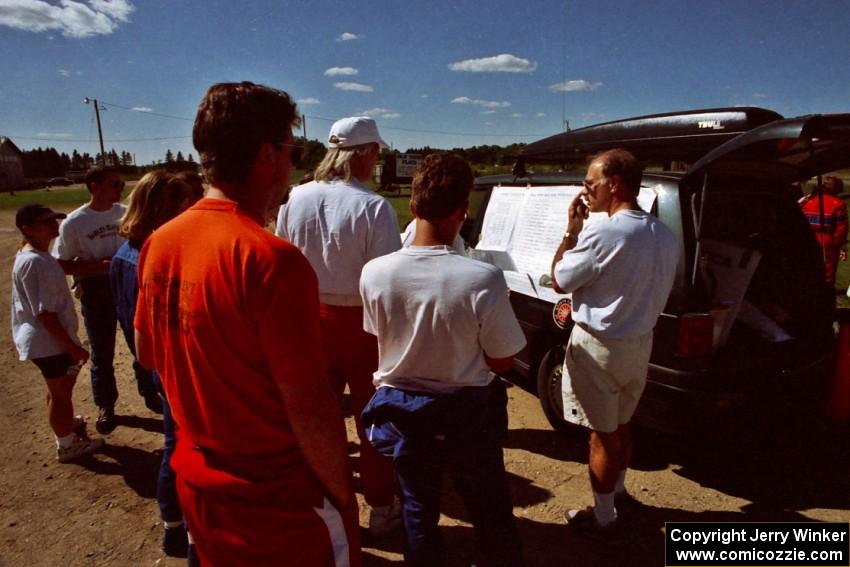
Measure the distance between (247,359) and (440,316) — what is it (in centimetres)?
78

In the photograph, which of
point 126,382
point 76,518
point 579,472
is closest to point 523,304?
point 579,472

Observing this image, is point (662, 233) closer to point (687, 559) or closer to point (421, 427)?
point (421, 427)

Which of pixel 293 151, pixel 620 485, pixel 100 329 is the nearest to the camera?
pixel 293 151

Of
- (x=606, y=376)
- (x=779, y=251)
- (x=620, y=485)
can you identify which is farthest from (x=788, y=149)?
(x=620, y=485)

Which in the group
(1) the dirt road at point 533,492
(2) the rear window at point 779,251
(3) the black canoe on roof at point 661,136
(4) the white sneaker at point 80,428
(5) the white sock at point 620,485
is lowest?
(1) the dirt road at point 533,492

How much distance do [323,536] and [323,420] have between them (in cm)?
35

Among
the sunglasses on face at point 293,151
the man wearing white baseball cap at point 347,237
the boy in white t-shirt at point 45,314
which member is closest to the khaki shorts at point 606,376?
the man wearing white baseball cap at point 347,237

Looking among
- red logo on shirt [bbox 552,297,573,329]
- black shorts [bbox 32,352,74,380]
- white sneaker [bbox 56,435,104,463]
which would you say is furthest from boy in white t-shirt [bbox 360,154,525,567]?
white sneaker [bbox 56,435,104,463]

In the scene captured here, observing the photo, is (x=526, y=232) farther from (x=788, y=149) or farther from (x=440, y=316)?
(x=440, y=316)

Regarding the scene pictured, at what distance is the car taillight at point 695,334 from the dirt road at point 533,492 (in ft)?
3.03

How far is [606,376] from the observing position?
2598 mm

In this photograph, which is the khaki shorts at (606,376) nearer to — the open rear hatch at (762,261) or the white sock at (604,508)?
the white sock at (604,508)

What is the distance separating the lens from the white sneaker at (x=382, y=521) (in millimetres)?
2910

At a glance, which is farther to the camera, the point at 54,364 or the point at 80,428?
the point at 80,428
